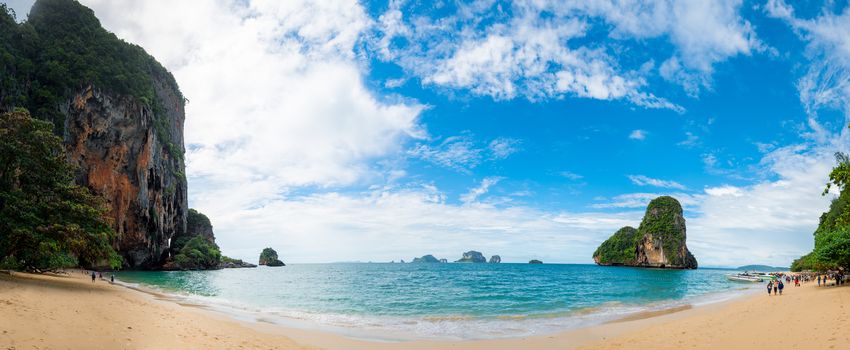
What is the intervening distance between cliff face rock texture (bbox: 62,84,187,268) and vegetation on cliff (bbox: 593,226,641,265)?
499ft

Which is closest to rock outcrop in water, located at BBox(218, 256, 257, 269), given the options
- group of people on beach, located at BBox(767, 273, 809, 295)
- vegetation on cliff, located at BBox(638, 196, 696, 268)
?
group of people on beach, located at BBox(767, 273, 809, 295)

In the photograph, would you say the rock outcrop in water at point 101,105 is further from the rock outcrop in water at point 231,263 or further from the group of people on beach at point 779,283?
the group of people on beach at point 779,283

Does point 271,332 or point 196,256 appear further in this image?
point 196,256

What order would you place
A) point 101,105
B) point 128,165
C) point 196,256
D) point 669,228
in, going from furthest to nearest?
point 669,228 → point 196,256 → point 128,165 → point 101,105

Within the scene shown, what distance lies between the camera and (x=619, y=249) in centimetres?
16475

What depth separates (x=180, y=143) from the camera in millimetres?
96125

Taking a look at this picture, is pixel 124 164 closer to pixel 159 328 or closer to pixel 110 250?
pixel 110 250

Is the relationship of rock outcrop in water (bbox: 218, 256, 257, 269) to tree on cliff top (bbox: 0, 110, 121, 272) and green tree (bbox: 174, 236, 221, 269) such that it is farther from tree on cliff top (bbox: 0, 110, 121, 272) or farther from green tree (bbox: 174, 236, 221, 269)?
tree on cliff top (bbox: 0, 110, 121, 272)

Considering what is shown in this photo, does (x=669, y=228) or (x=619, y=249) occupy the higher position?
(x=669, y=228)

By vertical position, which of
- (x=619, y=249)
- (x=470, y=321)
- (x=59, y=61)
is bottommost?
(x=619, y=249)

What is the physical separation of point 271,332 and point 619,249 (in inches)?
6845

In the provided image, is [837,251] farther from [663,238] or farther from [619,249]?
[619,249]

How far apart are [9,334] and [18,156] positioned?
654 inches

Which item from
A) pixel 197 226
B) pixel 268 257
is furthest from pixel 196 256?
pixel 268 257
